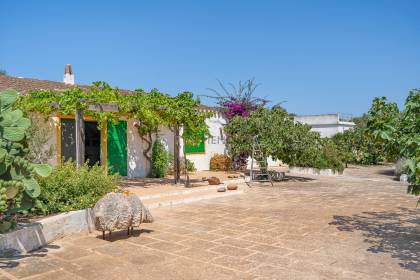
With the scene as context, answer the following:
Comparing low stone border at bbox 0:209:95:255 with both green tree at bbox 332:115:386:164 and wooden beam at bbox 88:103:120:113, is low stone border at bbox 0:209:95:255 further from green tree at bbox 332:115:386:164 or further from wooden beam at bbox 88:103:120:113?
green tree at bbox 332:115:386:164

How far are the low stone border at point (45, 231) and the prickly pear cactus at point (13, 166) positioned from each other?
340 mm

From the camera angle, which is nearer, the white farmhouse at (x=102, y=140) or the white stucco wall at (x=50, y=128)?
the white stucco wall at (x=50, y=128)

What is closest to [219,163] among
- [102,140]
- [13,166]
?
[102,140]

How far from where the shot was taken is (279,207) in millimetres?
8438

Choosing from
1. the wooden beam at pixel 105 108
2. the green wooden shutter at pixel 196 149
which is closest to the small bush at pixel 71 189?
the wooden beam at pixel 105 108

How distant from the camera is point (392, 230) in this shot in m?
6.21

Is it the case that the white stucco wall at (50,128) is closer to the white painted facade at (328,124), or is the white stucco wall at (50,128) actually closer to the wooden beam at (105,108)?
the wooden beam at (105,108)

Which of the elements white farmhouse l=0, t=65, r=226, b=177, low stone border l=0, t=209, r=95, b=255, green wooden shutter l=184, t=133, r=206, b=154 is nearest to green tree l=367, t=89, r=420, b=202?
low stone border l=0, t=209, r=95, b=255

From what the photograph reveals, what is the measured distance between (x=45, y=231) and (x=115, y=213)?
1.01m

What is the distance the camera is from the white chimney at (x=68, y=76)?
49.5 ft

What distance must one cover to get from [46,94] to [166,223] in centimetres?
503

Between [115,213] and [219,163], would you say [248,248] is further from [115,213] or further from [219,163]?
Answer: [219,163]

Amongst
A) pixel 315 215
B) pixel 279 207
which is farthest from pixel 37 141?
pixel 315 215

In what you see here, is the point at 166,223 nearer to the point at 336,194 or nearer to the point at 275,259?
the point at 275,259
